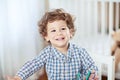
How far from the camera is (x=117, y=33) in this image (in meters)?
2.24

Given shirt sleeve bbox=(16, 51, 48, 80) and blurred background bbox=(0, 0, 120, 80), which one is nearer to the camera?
shirt sleeve bbox=(16, 51, 48, 80)

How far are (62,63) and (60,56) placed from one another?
0.10ft

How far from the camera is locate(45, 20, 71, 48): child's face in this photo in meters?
1.09

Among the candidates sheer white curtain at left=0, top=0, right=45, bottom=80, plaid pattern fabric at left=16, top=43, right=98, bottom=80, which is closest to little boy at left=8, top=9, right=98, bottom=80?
plaid pattern fabric at left=16, top=43, right=98, bottom=80

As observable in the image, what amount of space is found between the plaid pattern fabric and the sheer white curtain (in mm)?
877

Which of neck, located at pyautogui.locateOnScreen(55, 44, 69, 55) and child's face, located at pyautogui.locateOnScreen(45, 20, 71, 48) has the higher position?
child's face, located at pyautogui.locateOnScreen(45, 20, 71, 48)

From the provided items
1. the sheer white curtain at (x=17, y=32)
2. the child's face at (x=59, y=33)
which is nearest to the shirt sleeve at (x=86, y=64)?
the child's face at (x=59, y=33)

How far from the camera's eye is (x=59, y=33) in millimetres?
1081

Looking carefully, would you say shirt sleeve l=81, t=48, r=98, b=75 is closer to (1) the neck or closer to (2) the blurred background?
(1) the neck

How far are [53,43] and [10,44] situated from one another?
100 centimetres

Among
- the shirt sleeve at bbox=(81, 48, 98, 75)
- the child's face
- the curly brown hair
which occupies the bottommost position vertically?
the shirt sleeve at bbox=(81, 48, 98, 75)

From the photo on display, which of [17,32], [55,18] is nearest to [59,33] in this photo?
[55,18]

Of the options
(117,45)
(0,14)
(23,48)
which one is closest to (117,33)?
(117,45)

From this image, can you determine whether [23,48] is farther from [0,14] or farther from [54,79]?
[54,79]
